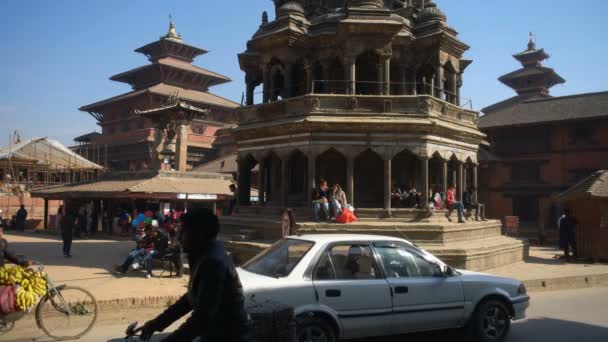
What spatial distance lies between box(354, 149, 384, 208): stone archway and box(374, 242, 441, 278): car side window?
10.2 m

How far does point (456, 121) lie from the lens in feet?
57.3

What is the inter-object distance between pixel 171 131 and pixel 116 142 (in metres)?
17.5

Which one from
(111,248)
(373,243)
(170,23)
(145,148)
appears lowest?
(111,248)

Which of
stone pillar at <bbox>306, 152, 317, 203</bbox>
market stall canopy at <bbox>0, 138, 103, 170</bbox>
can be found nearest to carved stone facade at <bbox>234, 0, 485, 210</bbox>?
stone pillar at <bbox>306, 152, 317, 203</bbox>

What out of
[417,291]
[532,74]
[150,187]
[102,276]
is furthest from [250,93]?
[532,74]

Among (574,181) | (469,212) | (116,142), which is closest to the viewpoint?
(469,212)

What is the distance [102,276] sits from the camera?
12.7m

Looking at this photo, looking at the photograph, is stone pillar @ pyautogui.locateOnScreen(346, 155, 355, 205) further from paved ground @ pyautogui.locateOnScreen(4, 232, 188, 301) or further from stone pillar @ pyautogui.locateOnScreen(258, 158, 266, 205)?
paved ground @ pyautogui.locateOnScreen(4, 232, 188, 301)

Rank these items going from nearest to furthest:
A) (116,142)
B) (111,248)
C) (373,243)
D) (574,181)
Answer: (373,243), (111,248), (574,181), (116,142)

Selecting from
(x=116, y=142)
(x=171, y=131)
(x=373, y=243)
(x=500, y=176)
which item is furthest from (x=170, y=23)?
(x=373, y=243)

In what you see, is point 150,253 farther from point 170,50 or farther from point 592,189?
point 170,50

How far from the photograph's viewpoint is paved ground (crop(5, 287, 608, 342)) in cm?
739

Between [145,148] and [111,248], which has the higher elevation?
[145,148]

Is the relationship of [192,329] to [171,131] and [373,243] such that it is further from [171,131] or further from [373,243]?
[171,131]
